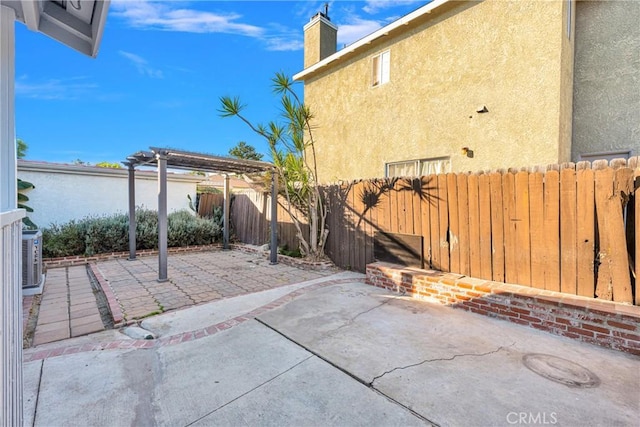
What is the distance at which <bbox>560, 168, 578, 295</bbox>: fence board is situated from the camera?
368 cm

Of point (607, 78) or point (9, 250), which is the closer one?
point (9, 250)

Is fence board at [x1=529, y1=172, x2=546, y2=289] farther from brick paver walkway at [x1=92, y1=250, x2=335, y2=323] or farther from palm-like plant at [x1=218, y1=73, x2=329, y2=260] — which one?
palm-like plant at [x1=218, y1=73, x2=329, y2=260]

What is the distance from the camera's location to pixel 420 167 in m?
7.64

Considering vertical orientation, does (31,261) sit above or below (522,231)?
below

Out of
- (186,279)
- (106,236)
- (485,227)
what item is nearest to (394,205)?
(485,227)

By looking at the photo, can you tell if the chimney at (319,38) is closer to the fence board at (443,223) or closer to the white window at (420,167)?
the white window at (420,167)

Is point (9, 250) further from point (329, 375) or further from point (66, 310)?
point (66, 310)

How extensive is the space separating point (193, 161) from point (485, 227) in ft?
21.1

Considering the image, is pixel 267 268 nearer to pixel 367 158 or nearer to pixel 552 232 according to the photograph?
pixel 367 158

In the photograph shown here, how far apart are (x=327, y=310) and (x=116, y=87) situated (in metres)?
15.9

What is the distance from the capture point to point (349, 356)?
287 cm

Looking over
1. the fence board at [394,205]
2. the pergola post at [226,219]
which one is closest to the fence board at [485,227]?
the fence board at [394,205]

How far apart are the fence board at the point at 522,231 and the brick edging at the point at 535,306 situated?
225mm

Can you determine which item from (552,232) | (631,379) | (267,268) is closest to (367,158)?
(267,268)
